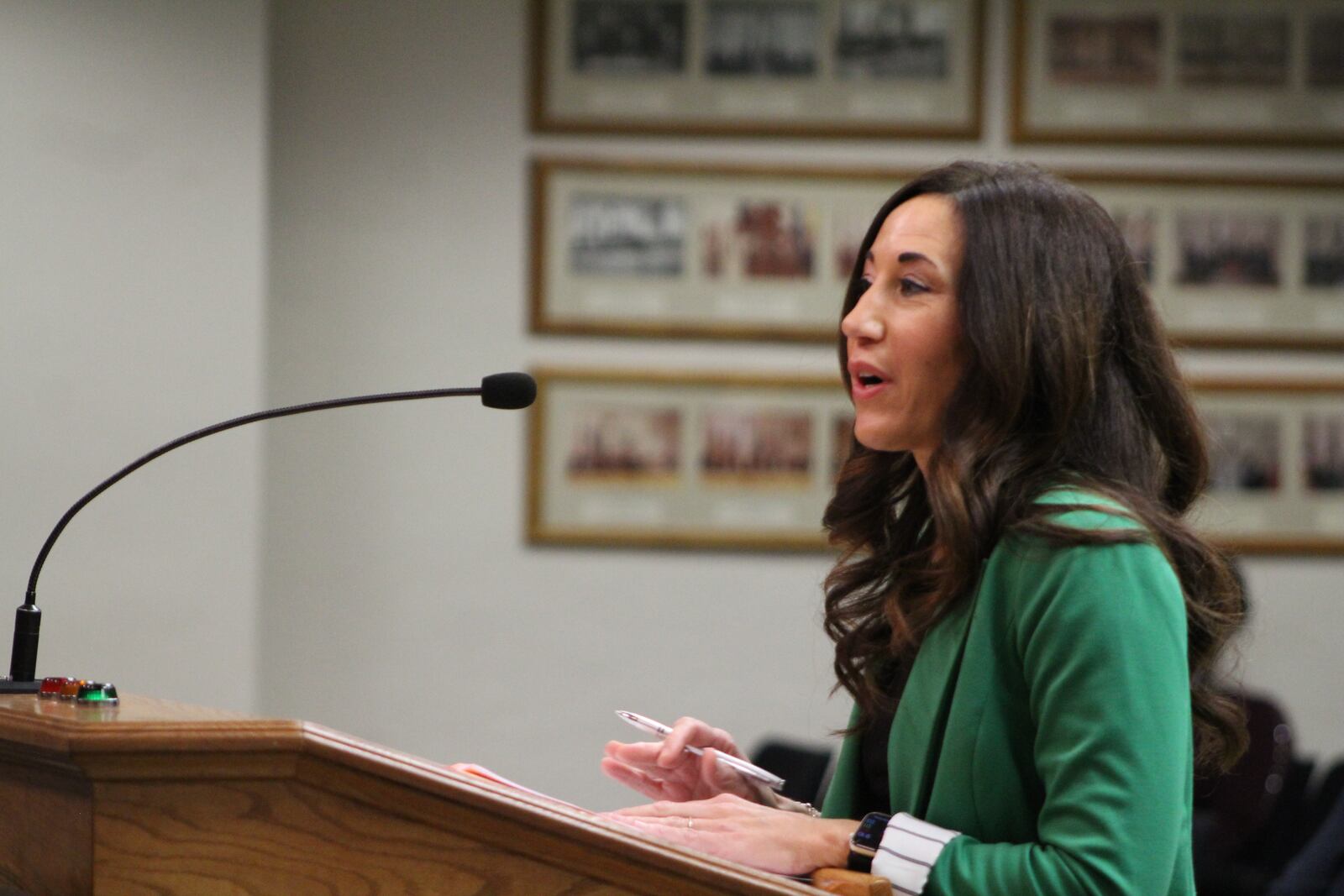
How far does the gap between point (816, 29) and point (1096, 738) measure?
3901 mm

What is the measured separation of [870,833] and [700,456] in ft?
11.0

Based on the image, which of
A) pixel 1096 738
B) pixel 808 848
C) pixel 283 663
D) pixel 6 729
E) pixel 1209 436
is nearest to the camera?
pixel 6 729

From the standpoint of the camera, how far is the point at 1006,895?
148 centimetres

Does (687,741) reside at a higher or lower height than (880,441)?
lower

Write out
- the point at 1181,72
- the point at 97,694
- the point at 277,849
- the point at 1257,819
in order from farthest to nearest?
the point at 1181,72 → the point at 1257,819 → the point at 97,694 → the point at 277,849

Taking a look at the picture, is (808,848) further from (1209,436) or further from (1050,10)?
(1050,10)

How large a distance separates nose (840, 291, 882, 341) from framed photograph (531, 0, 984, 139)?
322cm

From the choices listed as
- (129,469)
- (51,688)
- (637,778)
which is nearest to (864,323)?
(637,778)

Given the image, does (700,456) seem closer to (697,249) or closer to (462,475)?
(697,249)

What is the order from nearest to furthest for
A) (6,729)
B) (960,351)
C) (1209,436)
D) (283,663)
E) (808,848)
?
(6,729) → (808,848) → (960,351) → (1209,436) → (283,663)

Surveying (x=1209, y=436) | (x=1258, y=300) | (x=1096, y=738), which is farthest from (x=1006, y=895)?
(x=1258, y=300)

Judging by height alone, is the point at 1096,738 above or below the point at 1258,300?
below

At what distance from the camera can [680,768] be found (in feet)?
6.40

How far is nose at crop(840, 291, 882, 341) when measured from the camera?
70.9 inches
